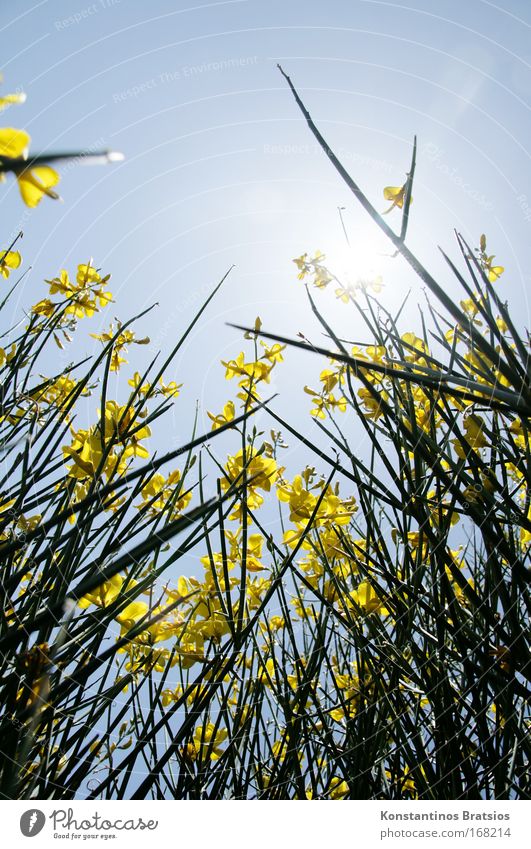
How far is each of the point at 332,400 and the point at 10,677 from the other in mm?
1139

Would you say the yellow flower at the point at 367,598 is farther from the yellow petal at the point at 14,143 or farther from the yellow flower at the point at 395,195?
the yellow petal at the point at 14,143

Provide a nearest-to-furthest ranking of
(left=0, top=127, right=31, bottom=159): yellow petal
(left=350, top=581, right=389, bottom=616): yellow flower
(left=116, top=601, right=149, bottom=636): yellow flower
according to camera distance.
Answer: (left=0, top=127, right=31, bottom=159): yellow petal < (left=116, top=601, right=149, bottom=636): yellow flower < (left=350, top=581, right=389, bottom=616): yellow flower

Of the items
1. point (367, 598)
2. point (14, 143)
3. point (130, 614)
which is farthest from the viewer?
point (367, 598)

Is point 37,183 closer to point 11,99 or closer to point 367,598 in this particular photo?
point 11,99

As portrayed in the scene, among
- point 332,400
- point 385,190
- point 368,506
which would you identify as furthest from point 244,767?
point 385,190

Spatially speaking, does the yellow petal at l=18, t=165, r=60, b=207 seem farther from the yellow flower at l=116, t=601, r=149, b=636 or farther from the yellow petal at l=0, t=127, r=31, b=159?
the yellow flower at l=116, t=601, r=149, b=636

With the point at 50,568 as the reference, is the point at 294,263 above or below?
above

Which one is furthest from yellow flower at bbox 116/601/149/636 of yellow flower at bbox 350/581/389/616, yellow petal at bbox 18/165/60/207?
yellow petal at bbox 18/165/60/207

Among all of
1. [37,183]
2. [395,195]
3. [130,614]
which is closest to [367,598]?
[130,614]

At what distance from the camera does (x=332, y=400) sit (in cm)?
160

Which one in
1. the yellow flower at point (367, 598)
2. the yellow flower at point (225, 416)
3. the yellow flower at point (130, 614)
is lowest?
the yellow flower at point (130, 614)

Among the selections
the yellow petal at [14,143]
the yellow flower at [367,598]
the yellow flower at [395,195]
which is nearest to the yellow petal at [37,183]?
the yellow petal at [14,143]

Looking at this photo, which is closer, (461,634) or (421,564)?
(461,634)
